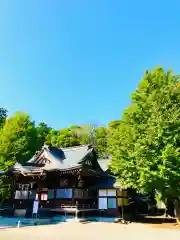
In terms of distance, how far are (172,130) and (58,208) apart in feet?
46.5

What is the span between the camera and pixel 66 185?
2489 centimetres

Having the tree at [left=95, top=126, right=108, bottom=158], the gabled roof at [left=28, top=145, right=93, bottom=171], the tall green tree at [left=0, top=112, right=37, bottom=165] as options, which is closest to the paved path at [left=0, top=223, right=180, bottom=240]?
the gabled roof at [left=28, top=145, right=93, bottom=171]

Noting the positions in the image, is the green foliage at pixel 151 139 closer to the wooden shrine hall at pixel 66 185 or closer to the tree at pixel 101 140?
the wooden shrine hall at pixel 66 185

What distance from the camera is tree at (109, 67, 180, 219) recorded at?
56.4 ft

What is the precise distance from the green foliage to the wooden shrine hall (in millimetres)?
4489

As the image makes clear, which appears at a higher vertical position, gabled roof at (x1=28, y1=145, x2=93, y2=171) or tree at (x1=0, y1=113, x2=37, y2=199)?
tree at (x1=0, y1=113, x2=37, y2=199)

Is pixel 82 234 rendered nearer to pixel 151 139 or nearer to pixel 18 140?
pixel 151 139

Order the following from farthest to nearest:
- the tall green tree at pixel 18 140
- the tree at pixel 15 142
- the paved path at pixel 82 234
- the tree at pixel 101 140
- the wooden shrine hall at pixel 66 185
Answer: the tree at pixel 101 140 → the tall green tree at pixel 18 140 → the tree at pixel 15 142 → the wooden shrine hall at pixel 66 185 → the paved path at pixel 82 234

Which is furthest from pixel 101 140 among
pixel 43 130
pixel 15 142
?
pixel 15 142

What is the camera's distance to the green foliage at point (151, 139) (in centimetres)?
1719

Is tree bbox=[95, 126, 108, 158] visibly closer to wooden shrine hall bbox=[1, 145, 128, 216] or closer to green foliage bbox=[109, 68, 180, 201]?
wooden shrine hall bbox=[1, 145, 128, 216]

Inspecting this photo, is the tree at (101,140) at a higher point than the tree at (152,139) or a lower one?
higher

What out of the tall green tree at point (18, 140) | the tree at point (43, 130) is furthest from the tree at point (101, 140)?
Result: the tall green tree at point (18, 140)

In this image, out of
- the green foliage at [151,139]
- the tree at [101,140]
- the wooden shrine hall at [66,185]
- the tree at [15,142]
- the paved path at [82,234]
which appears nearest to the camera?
the paved path at [82,234]
